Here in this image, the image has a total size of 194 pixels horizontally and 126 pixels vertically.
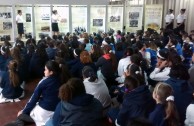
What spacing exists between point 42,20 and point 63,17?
37.0 inches

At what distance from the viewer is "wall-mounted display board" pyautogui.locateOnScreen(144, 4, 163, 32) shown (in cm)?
1115

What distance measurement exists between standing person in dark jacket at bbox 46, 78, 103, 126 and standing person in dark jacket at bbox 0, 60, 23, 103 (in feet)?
6.25

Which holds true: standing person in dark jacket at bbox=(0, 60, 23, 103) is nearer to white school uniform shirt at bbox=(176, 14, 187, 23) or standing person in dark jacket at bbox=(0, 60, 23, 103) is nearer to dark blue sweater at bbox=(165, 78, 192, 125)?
dark blue sweater at bbox=(165, 78, 192, 125)

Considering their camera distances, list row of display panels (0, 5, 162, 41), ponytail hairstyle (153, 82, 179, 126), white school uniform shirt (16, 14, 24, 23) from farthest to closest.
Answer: row of display panels (0, 5, 162, 41) < white school uniform shirt (16, 14, 24, 23) < ponytail hairstyle (153, 82, 179, 126)

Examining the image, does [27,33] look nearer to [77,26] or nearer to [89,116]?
[77,26]

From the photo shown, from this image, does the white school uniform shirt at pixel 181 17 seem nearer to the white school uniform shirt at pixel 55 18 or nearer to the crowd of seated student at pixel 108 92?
the white school uniform shirt at pixel 55 18

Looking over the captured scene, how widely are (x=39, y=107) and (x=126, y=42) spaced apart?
3647 mm

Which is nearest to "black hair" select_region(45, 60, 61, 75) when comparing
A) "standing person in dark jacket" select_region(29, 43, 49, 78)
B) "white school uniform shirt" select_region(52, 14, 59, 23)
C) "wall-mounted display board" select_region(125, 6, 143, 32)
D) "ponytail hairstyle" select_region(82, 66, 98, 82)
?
A: "ponytail hairstyle" select_region(82, 66, 98, 82)

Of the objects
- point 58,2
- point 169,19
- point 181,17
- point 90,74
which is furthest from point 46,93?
point 169,19

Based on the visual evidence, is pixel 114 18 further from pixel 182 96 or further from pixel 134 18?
pixel 182 96

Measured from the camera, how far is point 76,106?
2.74 meters

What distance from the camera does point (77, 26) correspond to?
11.5 metres

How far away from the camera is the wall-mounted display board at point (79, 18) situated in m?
11.3

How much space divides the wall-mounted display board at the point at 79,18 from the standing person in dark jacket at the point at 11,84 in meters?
7.01
